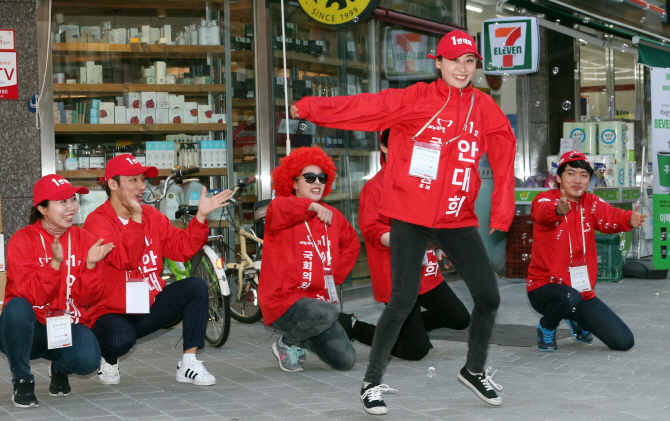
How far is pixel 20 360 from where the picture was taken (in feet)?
15.1

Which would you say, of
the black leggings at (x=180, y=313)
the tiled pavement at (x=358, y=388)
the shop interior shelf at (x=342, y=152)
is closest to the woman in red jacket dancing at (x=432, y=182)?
the tiled pavement at (x=358, y=388)

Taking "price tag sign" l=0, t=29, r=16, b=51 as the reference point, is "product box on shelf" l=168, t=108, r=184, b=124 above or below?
below

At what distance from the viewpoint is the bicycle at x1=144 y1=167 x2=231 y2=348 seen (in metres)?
6.51

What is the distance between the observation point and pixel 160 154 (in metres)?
8.54

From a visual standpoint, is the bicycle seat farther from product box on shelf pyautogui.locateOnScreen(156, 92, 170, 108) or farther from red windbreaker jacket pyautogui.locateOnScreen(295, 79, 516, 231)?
red windbreaker jacket pyautogui.locateOnScreen(295, 79, 516, 231)

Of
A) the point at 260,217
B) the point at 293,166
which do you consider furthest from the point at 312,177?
the point at 260,217

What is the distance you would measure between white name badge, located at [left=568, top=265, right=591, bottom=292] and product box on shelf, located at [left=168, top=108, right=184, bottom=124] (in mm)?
4232

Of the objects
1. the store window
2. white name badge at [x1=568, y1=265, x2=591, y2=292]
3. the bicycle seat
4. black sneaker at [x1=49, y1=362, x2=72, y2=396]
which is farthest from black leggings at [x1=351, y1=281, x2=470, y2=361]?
the store window

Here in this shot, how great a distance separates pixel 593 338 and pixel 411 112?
313 centimetres

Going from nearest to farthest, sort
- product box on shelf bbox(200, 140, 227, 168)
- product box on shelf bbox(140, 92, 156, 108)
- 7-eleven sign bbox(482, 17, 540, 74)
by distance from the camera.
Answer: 1. product box on shelf bbox(140, 92, 156, 108)
2. product box on shelf bbox(200, 140, 227, 168)
3. 7-eleven sign bbox(482, 17, 540, 74)

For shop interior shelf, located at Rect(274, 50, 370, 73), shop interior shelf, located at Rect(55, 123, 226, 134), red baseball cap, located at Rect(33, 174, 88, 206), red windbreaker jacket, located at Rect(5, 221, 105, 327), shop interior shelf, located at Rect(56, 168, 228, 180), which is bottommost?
red windbreaker jacket, located at Rect(5, 221, 105, 327)

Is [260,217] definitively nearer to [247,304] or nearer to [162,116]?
[247,304]

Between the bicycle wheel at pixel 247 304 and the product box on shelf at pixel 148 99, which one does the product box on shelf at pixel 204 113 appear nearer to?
the product box on shelf at pixel 148 99

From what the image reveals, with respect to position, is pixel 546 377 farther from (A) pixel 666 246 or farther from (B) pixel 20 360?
(A) pixel 666 246
